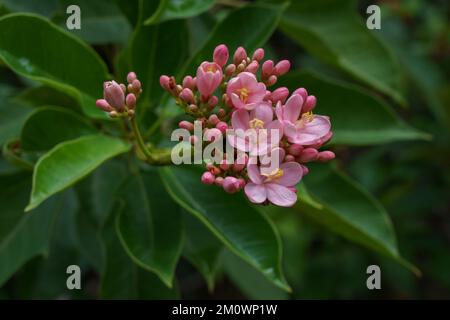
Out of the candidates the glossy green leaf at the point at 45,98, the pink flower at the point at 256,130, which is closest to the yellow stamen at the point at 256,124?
the pink flower at the point at 256,130

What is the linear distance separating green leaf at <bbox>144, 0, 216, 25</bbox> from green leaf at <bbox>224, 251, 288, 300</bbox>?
3.28 ft

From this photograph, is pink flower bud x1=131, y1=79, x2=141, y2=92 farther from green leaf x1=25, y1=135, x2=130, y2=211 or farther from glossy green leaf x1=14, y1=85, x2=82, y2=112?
glossy green leaf x1=14, y1=85, x2=82, y2=112

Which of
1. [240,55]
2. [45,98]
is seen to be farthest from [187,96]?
[45,98]

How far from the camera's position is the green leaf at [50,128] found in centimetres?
157

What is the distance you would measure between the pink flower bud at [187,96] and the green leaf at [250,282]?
1.10 meters

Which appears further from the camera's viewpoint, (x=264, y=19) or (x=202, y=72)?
(x=264, y=19)

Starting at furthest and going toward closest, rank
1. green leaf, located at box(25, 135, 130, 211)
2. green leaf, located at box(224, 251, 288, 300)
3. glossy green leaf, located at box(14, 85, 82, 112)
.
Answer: green leaf, located at box(224, 251, 288, 300) → glossy green leaf, located at box(14, 85, 82, 112) → green leaf, located at box(25, 135, 130, 211)

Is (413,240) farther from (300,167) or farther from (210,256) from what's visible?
(300,167)

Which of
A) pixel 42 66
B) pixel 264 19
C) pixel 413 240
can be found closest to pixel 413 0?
pixel 413 240

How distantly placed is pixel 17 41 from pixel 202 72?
458 millimetres

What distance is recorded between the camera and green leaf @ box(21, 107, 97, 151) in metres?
1.57

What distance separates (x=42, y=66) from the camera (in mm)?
1527

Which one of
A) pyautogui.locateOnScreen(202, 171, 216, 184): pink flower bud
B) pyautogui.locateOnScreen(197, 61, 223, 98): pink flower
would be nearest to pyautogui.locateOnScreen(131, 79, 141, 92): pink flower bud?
pyautogui.locateOnScreen(197, 61, 223, 98): pink flower
